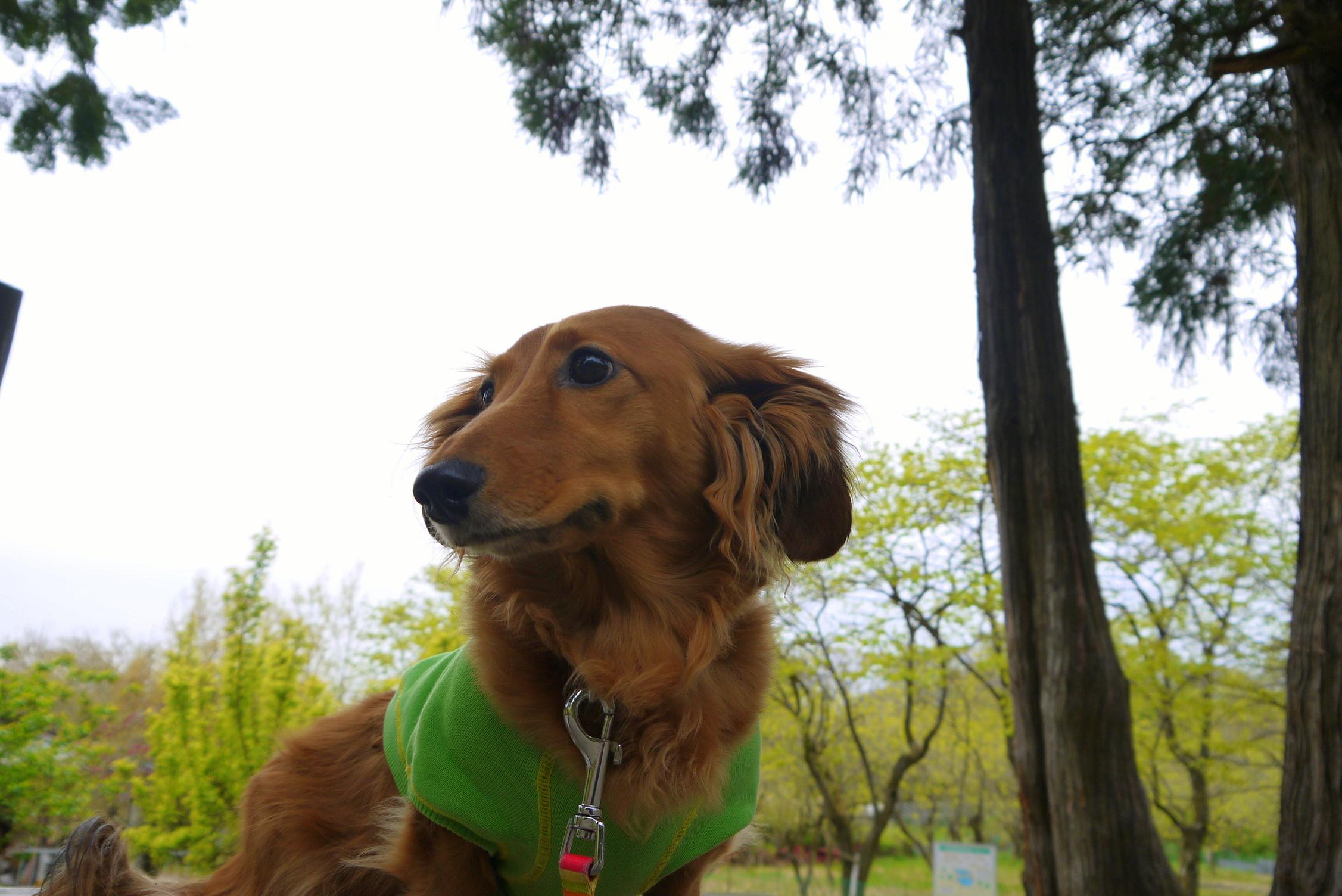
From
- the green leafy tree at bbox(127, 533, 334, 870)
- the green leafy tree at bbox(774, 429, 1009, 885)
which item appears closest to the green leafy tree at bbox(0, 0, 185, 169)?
the green leafy tree at bbox(127, 533, 334, 870)

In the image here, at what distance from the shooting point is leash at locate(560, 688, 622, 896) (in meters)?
1.50

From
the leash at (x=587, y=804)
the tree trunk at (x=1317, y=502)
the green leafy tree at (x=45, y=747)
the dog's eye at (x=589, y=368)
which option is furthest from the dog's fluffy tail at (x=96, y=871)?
the green leafy tree at (x=45, y=747)

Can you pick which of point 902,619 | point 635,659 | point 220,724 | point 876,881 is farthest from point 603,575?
point 876,881

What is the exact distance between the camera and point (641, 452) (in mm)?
1800

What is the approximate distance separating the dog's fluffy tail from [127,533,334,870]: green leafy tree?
358 centimetres

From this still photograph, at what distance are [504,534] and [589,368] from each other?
0.47 m

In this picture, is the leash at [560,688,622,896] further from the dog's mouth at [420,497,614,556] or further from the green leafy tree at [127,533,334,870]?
the green leafy tree at [127,533,334,870]

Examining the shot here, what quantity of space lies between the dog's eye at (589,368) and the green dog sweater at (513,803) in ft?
2.18

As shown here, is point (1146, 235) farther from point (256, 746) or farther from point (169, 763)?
point (169, 763)

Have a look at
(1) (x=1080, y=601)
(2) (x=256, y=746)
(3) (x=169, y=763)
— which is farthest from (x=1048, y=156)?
(3) (x=169, y=763)

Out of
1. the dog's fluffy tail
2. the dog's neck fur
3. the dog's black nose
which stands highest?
the dog's black nose

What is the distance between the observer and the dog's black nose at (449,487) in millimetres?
1487

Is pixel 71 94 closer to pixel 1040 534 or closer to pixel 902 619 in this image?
pixel 1040 534

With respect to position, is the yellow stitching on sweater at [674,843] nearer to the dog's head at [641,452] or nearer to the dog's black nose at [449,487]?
the dog's head at [641,452]
